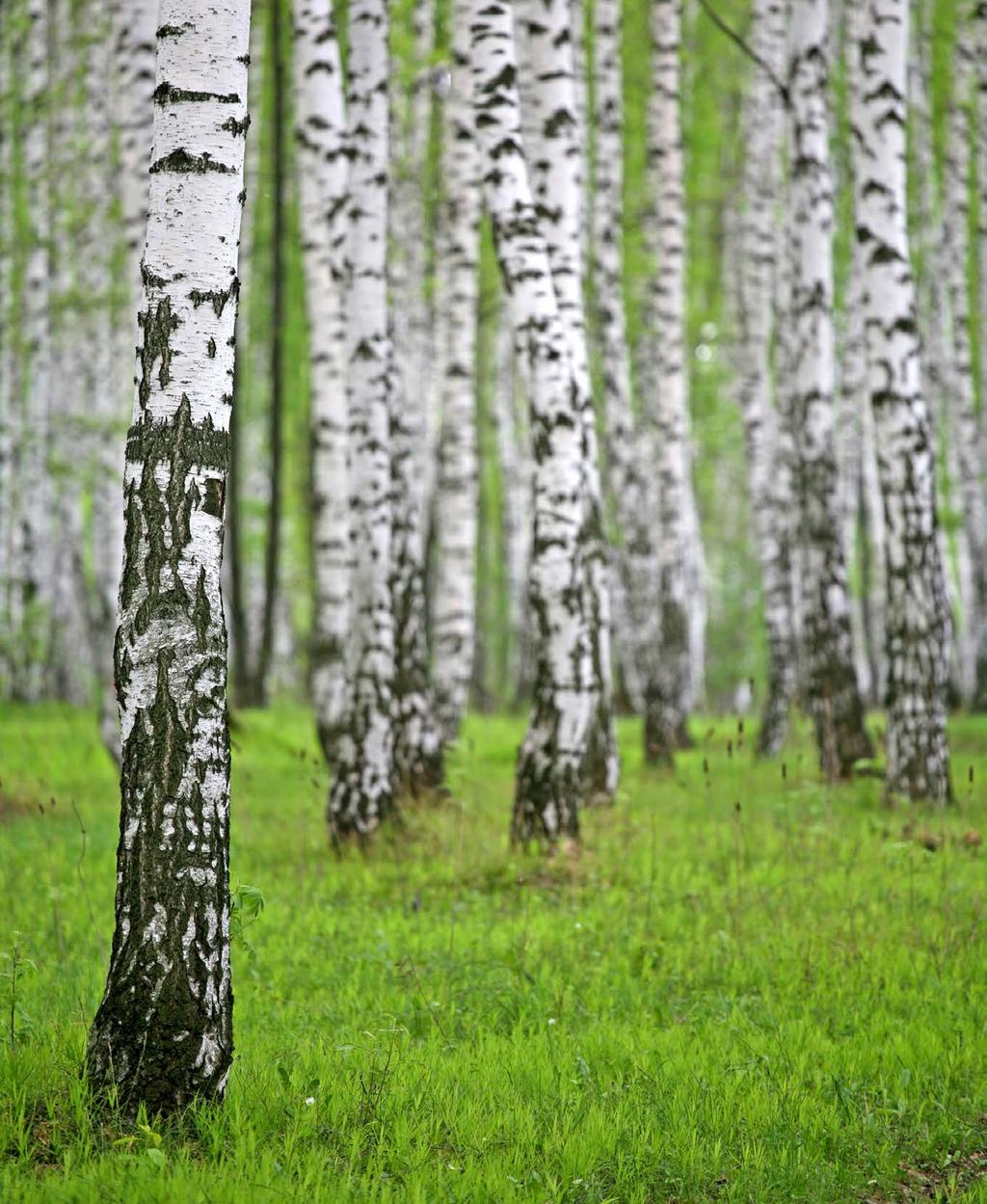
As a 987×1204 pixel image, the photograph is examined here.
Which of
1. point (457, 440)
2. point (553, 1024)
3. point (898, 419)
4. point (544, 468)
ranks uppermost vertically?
point (457, 440)

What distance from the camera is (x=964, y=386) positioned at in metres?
15.7

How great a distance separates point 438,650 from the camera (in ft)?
37.4

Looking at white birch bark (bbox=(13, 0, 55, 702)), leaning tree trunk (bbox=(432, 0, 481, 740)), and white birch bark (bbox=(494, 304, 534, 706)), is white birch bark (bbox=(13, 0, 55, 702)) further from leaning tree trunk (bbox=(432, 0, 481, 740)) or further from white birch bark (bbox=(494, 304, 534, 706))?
white birch bark (bbox=(494, 304, 534, 706))

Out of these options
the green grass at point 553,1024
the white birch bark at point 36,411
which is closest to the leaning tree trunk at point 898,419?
the green grass at point 553,1024

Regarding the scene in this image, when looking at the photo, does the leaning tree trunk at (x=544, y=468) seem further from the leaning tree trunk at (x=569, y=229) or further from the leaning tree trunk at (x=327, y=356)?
the leaning tree trunk at (x=327, y=356)

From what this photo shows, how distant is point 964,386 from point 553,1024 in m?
13.8

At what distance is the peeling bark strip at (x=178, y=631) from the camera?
340cm

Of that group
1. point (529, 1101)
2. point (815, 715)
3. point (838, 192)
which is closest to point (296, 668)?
point (838, 192)

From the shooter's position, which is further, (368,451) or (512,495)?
(512,495)

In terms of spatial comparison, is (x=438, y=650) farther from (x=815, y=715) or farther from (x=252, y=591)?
(x=252, y=591)

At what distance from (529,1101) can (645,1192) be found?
52 cm

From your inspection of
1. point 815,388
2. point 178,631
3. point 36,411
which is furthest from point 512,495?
point 178,631

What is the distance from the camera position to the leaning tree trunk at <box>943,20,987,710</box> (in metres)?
→ 15.8

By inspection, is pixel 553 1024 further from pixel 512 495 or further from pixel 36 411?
pixel 512 495
